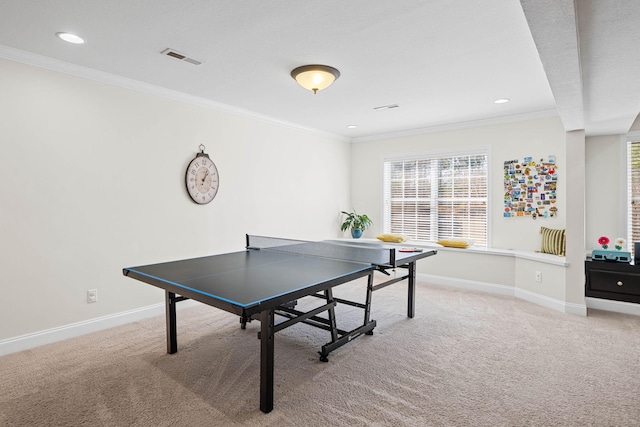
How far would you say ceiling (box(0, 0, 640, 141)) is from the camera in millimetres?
2109

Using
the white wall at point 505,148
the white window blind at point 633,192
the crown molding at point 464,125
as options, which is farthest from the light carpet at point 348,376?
the crown molding at point 464,125

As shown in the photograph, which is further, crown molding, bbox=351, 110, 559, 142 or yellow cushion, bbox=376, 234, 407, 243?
yellow cushion, bbox=376, 234, 407, 243

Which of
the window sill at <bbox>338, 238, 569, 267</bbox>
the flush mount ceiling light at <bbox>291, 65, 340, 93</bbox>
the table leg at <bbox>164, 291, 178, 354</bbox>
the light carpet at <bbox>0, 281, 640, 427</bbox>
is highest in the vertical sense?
the flush mount ceiling light at <bbox>291, 65, 340, 93</bbox>

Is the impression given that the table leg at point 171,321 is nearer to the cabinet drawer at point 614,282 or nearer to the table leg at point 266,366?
the table leg at point 266,366

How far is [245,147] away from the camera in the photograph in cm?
474

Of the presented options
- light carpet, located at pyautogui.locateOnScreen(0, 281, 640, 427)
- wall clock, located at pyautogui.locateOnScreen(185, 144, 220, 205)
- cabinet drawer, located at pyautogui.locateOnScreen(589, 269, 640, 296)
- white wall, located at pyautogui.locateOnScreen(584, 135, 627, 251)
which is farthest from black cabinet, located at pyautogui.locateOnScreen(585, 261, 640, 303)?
wall clock, located at pyautogui.locateOnScreen(185, 144, 220, 205)

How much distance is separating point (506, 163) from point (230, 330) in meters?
4.34

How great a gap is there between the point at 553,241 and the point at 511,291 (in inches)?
33.5

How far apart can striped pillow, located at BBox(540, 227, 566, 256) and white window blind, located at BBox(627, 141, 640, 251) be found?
2.62 ft

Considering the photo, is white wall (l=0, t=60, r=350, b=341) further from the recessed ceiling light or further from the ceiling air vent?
the ceiling air vent

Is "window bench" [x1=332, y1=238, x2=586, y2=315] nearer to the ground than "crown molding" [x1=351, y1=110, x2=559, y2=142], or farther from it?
nearer to the ground

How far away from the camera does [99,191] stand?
3377 mm

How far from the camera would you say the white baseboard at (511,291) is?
3.87 m

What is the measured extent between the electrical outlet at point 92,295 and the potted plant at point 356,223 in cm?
398
